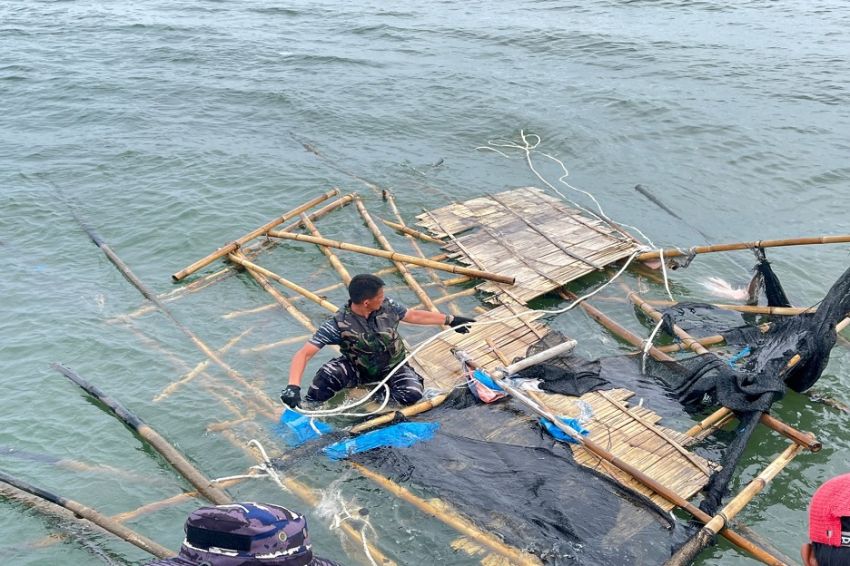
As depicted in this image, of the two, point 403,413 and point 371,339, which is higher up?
point 371,339

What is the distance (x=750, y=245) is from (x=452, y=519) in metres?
5.14

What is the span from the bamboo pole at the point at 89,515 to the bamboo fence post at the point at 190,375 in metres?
1.87

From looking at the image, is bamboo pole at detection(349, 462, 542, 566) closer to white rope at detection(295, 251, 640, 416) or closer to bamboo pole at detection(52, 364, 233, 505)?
white rope at detection(295, 251, 640, 416)

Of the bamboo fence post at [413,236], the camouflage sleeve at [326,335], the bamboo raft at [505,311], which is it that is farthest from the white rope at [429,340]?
the bamboo fence post at [413,236]

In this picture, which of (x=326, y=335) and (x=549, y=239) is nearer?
(x=326, y=335)

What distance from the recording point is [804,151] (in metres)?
15.2

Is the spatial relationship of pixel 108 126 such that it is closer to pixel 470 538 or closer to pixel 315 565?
pixel 470 538

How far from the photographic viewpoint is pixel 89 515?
550cm

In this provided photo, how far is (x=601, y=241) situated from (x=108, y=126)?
460 inches

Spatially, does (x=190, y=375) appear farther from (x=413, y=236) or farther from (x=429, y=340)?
Answer: (x=413, y=236)

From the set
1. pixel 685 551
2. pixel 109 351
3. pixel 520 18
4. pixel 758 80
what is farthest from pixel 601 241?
pixel 520 18

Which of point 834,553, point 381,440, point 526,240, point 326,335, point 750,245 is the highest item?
point 834,553

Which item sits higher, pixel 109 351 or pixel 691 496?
pixel 691 496

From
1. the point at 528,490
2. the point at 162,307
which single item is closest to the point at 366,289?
the point at 528,490
